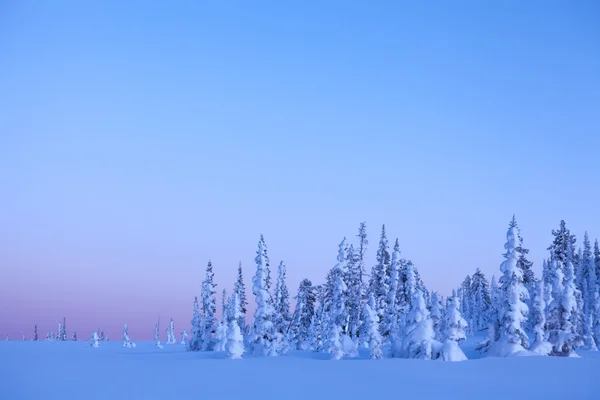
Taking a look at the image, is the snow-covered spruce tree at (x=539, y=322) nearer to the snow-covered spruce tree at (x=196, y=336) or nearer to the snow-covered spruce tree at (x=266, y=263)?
the snow-covered spruce tree at (x=266, y=263)

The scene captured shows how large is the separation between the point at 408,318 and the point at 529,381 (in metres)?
20.6

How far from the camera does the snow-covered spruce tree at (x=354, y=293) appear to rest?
229 ft

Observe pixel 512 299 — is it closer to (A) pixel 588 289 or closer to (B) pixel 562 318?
(B) pixel 562 318

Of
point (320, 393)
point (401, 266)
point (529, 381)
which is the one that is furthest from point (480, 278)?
point (320, 393)

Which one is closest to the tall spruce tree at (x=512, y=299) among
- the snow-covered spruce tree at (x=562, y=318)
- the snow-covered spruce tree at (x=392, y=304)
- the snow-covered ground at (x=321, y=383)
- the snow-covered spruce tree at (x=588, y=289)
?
the snow-covered spruce tree at (x=562, y=318)

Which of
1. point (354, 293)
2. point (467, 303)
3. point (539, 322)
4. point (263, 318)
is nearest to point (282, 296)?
point (354, 293)

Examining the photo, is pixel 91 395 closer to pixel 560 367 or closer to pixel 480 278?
pixel 560 367

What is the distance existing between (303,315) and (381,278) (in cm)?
1612

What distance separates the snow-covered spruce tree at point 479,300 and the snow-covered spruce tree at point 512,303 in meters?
68.8

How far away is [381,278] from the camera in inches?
2867

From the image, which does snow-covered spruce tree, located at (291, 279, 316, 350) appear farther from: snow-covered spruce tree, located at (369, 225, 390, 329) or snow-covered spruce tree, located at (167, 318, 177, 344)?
snow-covered spruce tree, located at (167, 318, 177, 344)

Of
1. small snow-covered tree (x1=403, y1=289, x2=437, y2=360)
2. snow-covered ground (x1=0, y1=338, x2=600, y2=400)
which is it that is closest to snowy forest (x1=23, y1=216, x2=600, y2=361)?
small snow-covered tree (x1=403, y1=289, x2=437, y2=360)

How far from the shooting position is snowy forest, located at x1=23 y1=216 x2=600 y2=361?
45.3 meters

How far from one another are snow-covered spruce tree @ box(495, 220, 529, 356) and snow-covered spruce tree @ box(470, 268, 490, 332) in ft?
226
